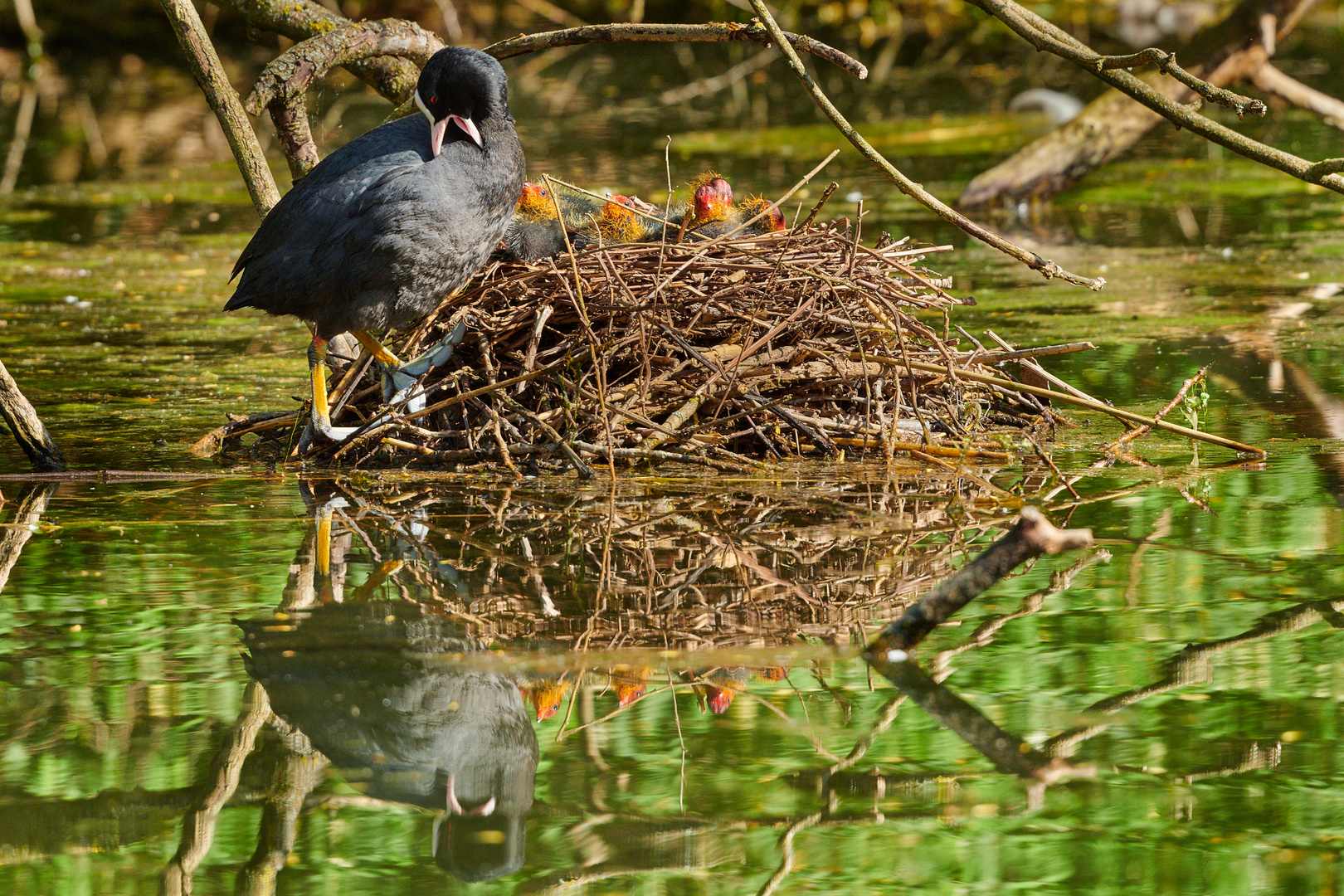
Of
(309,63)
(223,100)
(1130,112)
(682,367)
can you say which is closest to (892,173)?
(682,367)

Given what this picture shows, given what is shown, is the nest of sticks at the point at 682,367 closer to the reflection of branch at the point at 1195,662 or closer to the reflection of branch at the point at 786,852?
the reflection of branch at the point at 1195,662

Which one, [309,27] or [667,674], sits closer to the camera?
[667,674]

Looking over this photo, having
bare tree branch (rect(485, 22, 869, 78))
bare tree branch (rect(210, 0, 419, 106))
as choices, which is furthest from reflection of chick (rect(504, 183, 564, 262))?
bare tree branch (rect(210, 0, 419, 106))

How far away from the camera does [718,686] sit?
3344 mm

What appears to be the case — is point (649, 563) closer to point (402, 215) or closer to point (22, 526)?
point (402, 215)

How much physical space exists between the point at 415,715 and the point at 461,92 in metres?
2.19

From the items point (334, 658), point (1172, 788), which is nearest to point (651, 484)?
point (334, 658)

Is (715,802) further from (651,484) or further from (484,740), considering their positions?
(651,484)

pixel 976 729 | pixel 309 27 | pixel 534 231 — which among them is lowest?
pixel 976 729

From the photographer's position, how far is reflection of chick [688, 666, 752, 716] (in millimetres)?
3266

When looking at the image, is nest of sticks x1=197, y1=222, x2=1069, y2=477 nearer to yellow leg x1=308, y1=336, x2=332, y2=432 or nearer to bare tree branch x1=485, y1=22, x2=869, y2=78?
yellow leg x1=308, y1=336, x2=332, y2=432

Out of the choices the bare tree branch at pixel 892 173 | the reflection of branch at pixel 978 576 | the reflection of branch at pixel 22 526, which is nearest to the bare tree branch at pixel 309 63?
the reflection of branch at pixel 22 526

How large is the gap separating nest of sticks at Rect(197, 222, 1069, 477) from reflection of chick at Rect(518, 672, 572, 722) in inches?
60.8

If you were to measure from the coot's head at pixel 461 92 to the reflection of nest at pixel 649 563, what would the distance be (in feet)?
3.63
